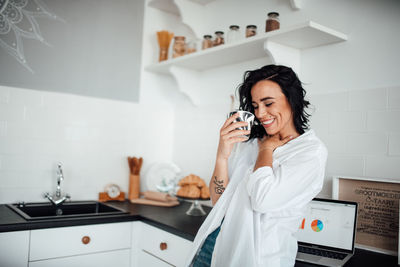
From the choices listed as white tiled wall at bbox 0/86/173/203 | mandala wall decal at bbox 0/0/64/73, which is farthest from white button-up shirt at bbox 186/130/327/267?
mandala wall decal at bbox 0/0/64/73

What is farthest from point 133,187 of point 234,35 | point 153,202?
point 234,35

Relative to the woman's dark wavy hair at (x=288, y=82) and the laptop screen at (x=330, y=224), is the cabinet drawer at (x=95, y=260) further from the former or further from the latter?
the woman's dark wavy hair at (x=288, y=82)

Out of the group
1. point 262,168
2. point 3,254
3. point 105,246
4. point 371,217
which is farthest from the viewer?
point 105,246

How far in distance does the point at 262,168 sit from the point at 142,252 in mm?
1150

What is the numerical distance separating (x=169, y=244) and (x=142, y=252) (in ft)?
0.99

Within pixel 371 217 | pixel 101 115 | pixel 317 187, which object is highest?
pixel 101 115

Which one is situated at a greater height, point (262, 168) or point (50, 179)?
point (262, 168)

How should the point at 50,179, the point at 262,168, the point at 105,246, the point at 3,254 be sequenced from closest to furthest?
the point at 262,168, the point at 3,254, the point at 105,246, the point at 50,179

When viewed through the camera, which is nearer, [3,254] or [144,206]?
[3,254]

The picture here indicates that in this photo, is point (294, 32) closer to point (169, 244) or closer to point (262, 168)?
point (262, 168)

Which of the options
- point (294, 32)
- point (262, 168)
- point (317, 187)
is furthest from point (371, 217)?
point (294, 32)

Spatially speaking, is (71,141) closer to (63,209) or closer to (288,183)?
(63,209)

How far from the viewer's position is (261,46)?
2037mm

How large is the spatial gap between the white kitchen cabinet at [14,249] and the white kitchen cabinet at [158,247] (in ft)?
1.93
